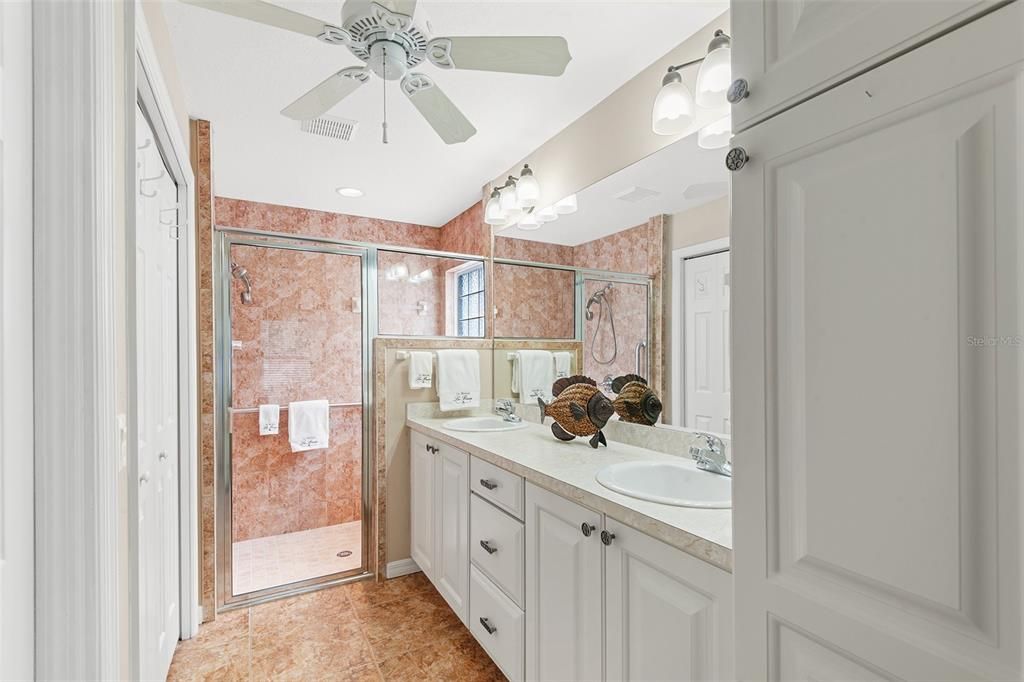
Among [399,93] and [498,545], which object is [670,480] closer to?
[498,545]

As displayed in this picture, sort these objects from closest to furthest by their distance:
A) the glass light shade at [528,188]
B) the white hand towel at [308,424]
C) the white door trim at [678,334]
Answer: the white door trim at [678,334], the glass light shade at [528,188], the white hand towel at [308,424]

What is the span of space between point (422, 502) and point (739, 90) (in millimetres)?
2267

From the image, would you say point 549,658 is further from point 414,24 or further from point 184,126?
point 184,126

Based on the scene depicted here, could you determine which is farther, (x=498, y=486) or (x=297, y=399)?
(x=297, y=399)

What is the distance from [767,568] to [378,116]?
2.29 metres

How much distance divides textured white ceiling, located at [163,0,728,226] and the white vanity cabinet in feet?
5.11

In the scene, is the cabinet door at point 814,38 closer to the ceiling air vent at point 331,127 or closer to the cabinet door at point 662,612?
the cabinet door at point 662,612

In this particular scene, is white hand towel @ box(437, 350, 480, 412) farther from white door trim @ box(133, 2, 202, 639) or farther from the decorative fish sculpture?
white door trim @ box(133, 2, 202, 639)

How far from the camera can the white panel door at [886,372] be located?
490 millimetres

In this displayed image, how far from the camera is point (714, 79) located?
144 centimetres

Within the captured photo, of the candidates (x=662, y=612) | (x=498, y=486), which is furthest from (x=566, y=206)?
(x=662, y=612)

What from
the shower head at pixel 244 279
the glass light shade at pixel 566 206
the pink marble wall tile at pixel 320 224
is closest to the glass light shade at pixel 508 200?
the glass light shade at pixel 566 206

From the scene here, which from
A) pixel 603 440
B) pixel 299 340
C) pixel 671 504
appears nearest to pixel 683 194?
pixel 603 440

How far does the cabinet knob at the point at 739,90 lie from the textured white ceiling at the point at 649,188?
31.9 inches
